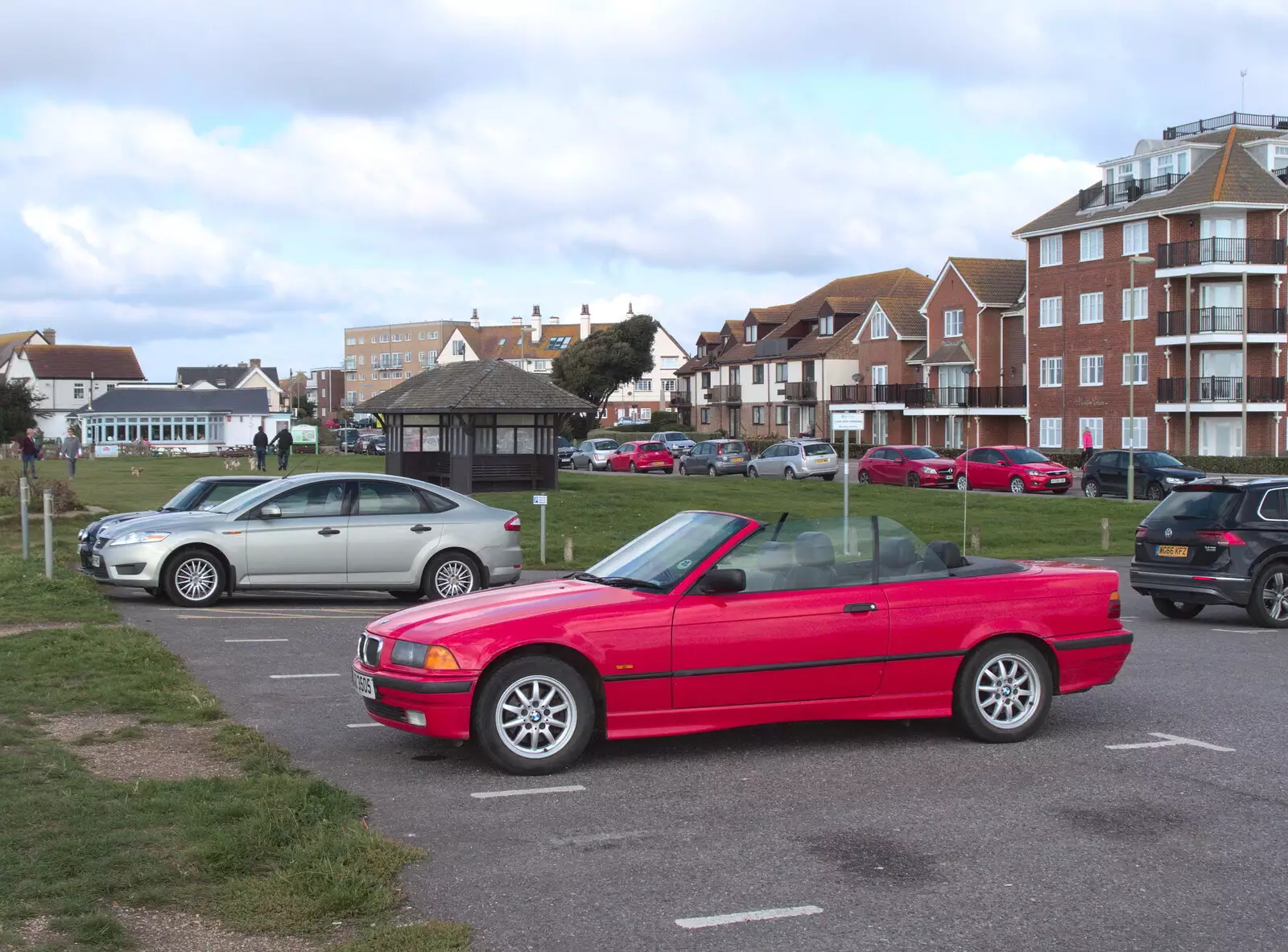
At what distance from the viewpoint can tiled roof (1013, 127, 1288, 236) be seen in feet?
181

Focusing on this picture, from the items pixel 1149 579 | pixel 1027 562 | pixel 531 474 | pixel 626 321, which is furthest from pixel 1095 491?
pixel 626 321

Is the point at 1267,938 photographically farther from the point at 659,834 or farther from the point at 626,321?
the point at 626,321

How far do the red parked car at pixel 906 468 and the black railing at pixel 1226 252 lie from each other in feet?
51.6

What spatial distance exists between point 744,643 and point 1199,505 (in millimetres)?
9281

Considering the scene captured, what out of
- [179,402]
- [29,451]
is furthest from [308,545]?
[179,402]

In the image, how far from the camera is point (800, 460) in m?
50.4

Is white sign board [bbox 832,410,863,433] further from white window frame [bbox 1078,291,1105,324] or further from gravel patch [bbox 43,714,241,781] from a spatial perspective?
white window frame [bbox 1078,291,1105,324]

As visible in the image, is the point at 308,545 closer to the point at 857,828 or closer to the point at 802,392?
the point at 857,828

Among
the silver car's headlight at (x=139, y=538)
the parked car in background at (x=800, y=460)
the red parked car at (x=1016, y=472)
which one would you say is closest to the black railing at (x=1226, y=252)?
the red parked car at (x=1016, y=472)

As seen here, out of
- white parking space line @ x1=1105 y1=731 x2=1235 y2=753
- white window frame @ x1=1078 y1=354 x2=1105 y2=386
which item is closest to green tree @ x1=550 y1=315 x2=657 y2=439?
white window frame @ x1=1078 y1=354 x2=1105 y2=386

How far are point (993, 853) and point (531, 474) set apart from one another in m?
32.4

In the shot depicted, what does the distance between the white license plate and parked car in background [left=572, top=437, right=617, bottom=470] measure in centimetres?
5525

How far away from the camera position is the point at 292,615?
1507 cm

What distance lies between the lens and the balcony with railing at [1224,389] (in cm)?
5462
